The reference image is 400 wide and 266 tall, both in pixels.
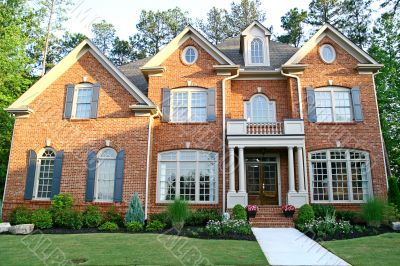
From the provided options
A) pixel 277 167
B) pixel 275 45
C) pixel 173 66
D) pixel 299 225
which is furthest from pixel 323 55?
pixel 299 225

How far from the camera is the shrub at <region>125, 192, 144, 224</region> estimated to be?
12891 millimetres

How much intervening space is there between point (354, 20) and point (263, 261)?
25.6 m

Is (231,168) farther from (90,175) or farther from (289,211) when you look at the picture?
(90,175)

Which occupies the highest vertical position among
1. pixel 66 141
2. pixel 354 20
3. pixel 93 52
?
pixel 354 20

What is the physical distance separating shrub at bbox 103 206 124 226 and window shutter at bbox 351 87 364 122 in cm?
1197

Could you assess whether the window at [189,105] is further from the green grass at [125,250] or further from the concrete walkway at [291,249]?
the green grass at [125,250]

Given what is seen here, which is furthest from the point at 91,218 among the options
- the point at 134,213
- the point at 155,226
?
the point at 155,226

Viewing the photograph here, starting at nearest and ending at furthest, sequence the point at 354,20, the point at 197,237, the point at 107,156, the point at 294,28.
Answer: the point at 197,237 < the point at 107,156 < the point at 354,20 < the point at 294,28

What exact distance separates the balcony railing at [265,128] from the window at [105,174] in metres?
5.51

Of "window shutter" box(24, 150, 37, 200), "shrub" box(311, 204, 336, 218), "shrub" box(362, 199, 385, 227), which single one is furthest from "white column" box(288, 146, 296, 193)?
"window shutter" box(24, 150, 37, 200)

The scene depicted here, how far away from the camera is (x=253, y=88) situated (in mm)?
16875

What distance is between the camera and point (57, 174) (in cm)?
1445

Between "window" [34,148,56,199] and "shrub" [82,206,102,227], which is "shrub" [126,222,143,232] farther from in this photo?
"window" [34,148,56,199]

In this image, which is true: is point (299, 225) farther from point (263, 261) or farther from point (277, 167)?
point (263, 261)
